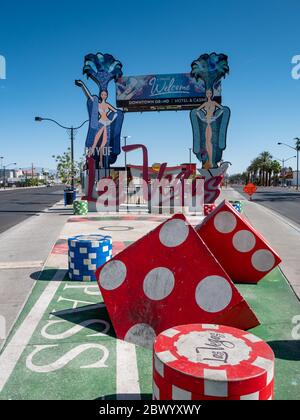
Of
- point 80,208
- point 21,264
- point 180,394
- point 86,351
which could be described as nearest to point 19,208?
point 80,208

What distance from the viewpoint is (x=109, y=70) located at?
963 inches

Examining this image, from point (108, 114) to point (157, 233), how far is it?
20115mm

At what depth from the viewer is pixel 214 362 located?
2.92 m

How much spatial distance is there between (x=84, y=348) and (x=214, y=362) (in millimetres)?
2661

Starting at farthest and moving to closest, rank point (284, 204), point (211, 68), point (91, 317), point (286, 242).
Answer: point (284, 204)
point (211, 68)
point (286, 242)
point (91, 317)

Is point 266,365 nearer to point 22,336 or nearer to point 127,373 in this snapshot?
point 127,373

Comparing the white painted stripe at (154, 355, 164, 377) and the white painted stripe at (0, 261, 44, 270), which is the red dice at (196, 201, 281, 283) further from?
the white painted stripe at (154, 355, 164, 377)

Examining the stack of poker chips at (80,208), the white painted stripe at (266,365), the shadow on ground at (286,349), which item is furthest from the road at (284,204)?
the white painted stripe at (266,365)

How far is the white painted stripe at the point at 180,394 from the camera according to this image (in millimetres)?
2791

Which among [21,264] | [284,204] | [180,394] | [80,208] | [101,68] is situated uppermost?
[101,68]

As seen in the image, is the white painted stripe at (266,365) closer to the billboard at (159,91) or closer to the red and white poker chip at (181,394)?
the red and white poker chip at (181,394)

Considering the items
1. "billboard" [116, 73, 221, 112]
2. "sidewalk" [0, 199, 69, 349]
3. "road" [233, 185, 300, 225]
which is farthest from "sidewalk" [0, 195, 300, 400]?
"billboard" [116, 73, 221, 112]

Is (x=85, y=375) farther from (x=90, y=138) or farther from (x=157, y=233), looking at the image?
(x=90, y=138)

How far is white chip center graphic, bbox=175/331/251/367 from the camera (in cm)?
296
